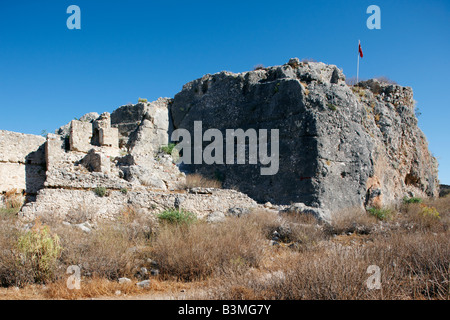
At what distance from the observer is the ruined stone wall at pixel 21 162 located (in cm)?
1292

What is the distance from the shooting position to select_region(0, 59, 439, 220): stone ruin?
10523 mm

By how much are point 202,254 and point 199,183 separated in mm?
8604

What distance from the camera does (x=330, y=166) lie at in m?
12.9

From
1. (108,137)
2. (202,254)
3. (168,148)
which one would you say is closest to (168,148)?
(168,148)

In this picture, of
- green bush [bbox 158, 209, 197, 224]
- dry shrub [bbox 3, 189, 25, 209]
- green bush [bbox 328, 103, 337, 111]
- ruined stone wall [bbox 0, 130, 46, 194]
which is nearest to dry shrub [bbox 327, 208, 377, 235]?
green bush [bbox 158, 209, 197, 224]

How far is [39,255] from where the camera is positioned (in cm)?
499

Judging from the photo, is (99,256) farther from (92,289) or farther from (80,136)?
(80,136)

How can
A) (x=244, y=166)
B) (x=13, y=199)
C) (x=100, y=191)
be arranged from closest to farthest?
(x=100, y=191)
(x=13, y=199)
(x=244, y=166)

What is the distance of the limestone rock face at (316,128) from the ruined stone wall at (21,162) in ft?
23.1

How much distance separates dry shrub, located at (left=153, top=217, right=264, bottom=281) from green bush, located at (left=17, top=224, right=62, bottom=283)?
5.71ft

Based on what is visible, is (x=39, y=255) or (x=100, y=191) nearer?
(x=39, y=255)

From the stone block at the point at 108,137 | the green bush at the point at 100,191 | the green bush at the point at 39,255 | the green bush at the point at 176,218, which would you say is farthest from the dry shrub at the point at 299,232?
the stone block at the point at 108,137

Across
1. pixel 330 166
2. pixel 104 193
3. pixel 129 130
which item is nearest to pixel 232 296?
pixel 104 193
